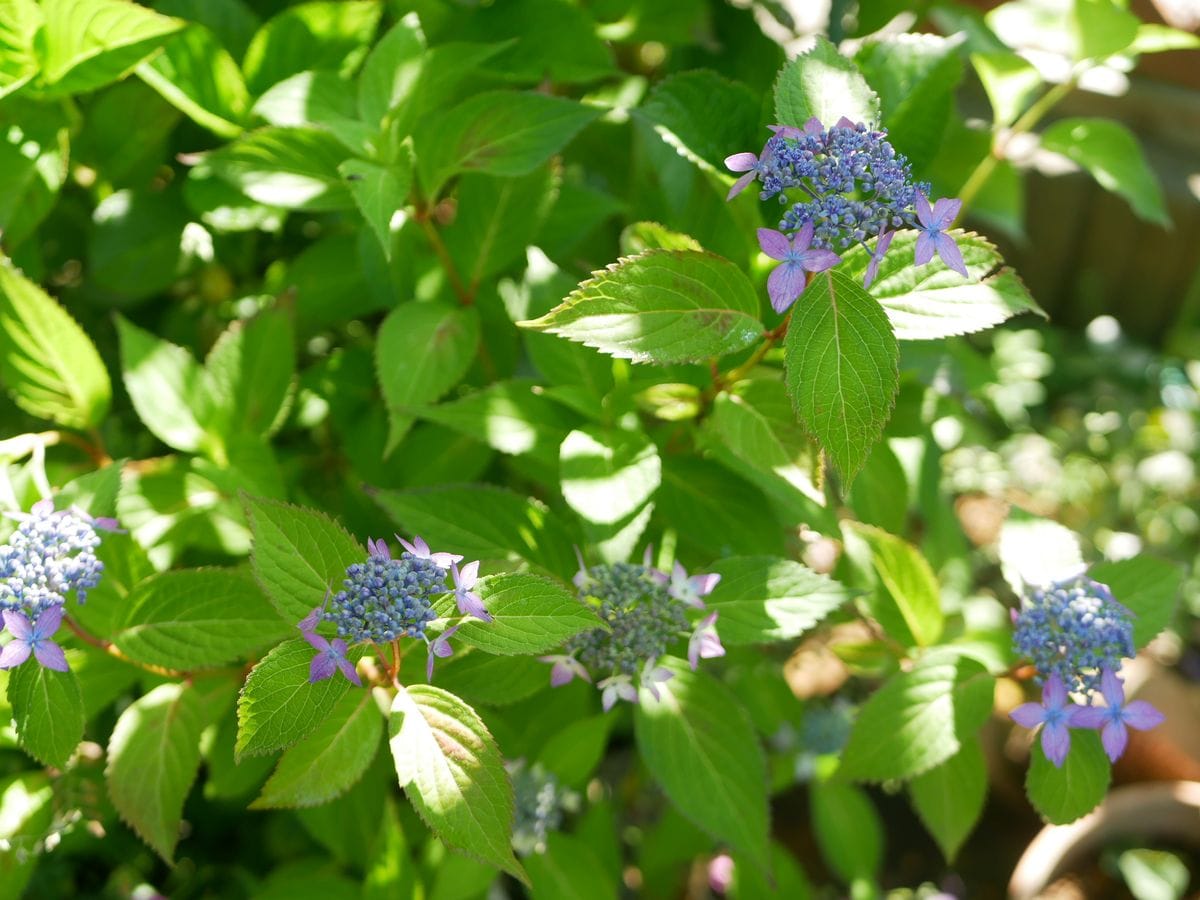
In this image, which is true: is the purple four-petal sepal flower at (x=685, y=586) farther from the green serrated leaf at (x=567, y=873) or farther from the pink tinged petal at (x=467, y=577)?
the green serrated leaf at (x=567, y=873)

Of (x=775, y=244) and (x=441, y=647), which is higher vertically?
(x=775, y=244)

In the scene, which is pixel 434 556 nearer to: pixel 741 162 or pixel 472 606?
pixel 472 606

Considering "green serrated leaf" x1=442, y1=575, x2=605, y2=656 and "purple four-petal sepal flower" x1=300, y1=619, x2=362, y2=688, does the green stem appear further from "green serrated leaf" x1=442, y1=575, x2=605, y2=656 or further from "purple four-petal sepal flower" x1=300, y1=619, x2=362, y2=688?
"purple four-petal sepal flower" x1=300, y1=619, x2=362, y2=688

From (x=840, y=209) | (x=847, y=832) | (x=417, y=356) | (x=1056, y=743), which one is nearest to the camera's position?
(x=840, y=209)

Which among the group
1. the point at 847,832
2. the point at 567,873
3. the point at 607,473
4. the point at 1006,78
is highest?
the point at 1006,78

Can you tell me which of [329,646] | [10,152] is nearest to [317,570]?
[329,646]

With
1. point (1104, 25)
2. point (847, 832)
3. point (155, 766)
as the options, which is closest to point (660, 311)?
point (155, 766)

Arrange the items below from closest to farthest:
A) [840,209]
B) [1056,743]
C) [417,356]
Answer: [840,209]
[1056,743]
[417,356]

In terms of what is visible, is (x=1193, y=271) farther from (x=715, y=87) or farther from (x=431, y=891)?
(x=431, y=891)
